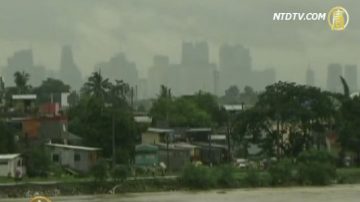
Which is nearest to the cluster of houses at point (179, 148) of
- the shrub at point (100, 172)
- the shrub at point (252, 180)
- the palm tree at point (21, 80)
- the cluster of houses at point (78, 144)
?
the cluster of houses at point (78, 144)

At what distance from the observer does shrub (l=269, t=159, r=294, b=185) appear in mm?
32250

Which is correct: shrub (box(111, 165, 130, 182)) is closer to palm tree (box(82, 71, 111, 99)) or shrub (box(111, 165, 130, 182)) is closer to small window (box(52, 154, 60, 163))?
small window (box(52, 154, 60, 163))

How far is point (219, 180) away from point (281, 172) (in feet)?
11.0

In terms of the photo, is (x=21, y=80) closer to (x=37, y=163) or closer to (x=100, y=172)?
(x=37, y=163)

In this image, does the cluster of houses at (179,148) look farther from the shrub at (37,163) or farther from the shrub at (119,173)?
the shrub at (119,173)

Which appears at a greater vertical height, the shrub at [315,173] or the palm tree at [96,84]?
the palm tree at [96,84]

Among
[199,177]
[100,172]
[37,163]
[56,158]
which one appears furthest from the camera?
[56,158]

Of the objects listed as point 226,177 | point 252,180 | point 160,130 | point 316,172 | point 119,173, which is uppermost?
point 160,130

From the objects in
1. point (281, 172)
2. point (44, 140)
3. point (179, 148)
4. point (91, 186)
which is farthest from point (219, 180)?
point (44, 140)

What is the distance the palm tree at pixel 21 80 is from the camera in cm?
5922

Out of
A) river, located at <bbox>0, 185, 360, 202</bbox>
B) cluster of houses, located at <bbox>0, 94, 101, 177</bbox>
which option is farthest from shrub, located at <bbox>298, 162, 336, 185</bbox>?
cluster of houses, located at <bbox>0, 94, 101, 177</bbox>

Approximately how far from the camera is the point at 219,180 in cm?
3133

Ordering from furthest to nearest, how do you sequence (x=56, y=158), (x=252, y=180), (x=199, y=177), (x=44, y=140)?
(x=44, y=140) < (x=56, y=158) < (x=252, y=180) < (x=199, y=177)

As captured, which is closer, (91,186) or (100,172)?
(100,172)
